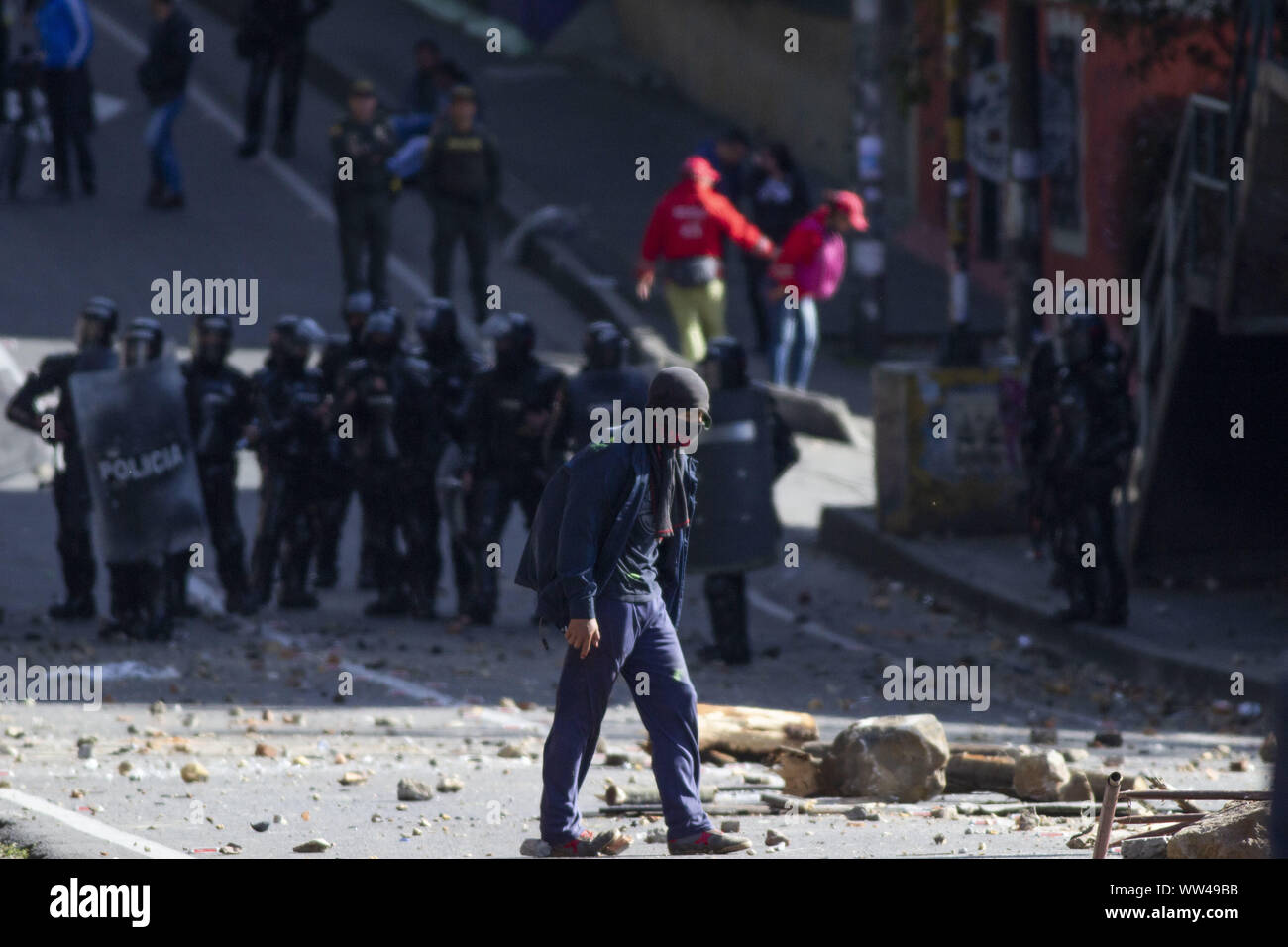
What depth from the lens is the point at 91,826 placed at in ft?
26.4

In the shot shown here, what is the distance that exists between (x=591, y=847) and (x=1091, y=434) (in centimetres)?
565

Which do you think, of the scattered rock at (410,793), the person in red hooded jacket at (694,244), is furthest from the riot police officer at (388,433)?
the person in red hooded jacket at (694,244)

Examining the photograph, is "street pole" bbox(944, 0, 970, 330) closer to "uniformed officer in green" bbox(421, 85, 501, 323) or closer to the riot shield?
"uniformed officer in green" bbox(421, 85, 501, 323)

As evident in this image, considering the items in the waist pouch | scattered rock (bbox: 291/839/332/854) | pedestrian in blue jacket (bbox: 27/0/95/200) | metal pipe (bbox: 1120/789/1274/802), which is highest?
pedestrian in blue jacket (bbox: 27/0/95/200)

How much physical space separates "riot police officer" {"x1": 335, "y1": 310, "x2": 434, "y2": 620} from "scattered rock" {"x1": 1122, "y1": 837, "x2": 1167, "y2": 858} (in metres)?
6.52

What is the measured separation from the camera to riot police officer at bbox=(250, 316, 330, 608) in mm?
12844

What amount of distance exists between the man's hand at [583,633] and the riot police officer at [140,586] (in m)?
5.06

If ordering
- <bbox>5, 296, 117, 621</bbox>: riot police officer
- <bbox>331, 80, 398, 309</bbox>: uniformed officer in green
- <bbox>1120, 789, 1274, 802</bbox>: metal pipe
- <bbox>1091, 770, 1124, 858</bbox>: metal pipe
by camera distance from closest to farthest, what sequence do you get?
<bbox>1091, 770, 1124, 858</bbox>: metal pipe → <bbox>1120, 789, 1274, 802</bbox>: metal pipe → <bbox>5, 296, 117, 621</bbox>: riot police officer → <bbox>331, 80, 398, 309</bbox>: uniformed officer in green

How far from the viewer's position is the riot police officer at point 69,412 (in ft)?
39.7

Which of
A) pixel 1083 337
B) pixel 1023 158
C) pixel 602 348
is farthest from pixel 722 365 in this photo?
pixel 1023 158

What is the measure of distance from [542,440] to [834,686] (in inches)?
79.6

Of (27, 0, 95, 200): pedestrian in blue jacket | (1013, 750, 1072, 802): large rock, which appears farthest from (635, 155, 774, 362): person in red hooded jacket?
(1013, 750, 1072, 802): large rock

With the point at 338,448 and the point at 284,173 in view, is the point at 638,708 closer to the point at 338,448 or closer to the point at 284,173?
the point at 338,448

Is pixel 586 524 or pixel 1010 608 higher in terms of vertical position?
→ pixel 586 524
